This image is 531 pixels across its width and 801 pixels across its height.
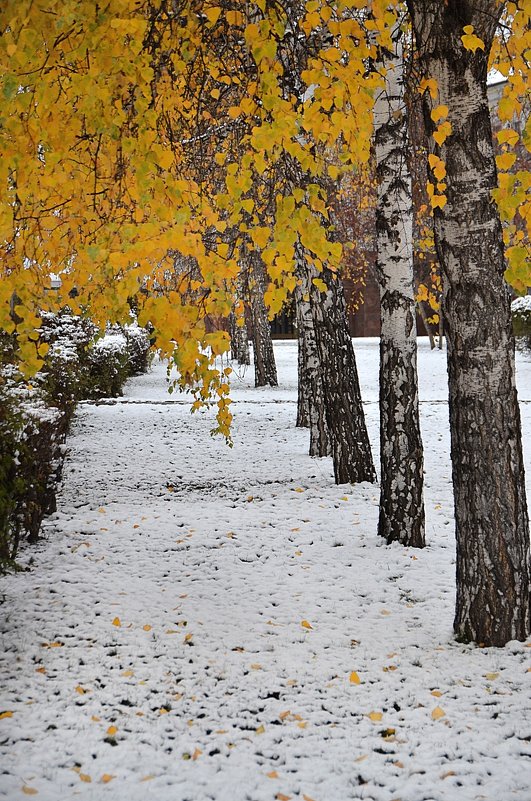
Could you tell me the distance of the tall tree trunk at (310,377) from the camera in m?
7.96

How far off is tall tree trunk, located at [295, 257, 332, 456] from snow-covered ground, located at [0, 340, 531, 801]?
1.23 metres

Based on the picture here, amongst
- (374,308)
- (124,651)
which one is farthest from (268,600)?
(374,308)

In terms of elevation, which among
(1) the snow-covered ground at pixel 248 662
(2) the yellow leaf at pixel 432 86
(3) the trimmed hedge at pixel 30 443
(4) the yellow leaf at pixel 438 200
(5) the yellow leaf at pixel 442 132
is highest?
(2) the yellow leaf at pixel 432 86

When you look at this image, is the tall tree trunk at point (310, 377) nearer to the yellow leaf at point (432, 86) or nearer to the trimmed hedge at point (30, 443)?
the trimmed hedge at point (30, 443)

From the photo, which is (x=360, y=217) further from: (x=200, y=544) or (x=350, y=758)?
(x=350, y=758)

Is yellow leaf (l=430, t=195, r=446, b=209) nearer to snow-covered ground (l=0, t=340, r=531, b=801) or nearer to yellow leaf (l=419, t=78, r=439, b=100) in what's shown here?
yellow leaf (l=419, t=78, r=439, b=100)

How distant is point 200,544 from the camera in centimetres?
558

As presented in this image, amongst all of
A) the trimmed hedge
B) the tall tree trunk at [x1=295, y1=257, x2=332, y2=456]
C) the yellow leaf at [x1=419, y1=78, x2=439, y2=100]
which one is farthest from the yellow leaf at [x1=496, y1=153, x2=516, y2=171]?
the tall tree trunk at [x1=295, y1=257, x2=332, y2=456]

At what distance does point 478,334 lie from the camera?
344cm

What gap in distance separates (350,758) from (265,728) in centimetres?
42

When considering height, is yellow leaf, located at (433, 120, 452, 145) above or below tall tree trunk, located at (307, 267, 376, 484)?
above

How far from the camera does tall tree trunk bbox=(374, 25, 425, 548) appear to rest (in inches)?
201

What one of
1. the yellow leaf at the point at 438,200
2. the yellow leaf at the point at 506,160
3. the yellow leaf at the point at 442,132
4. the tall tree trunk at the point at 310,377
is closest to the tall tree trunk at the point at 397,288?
the tall tree trunk at the point at 310,377

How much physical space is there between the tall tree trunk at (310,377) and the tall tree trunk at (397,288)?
Result: 1410mm
